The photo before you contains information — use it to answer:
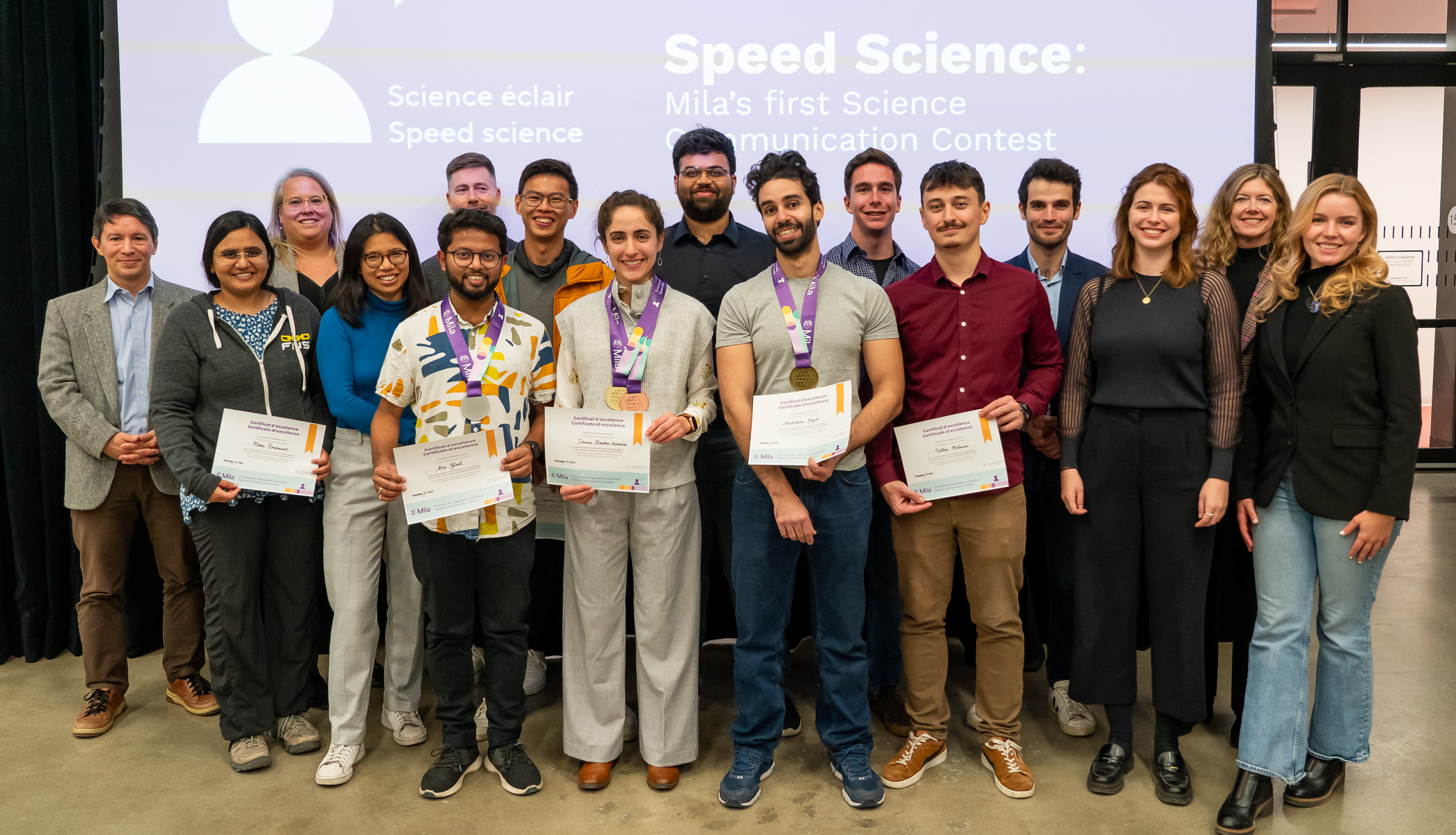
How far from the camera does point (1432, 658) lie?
3.58 meters

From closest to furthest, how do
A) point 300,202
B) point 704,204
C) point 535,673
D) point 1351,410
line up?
point 1351,410 → point 704,204 → point 300,202 → point 535,673

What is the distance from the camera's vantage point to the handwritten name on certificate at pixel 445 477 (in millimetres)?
2377

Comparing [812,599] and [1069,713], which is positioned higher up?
[812,599]

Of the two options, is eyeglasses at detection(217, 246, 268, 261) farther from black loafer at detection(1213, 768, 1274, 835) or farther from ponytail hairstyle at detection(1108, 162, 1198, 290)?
black loafer at detection(1213, 768, 1274, 835)

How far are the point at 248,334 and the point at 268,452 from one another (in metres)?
0.38

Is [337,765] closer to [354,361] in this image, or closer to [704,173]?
[354,361]

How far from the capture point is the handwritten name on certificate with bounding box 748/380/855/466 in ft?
7.47

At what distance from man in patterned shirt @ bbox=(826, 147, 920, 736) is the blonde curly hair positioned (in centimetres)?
110

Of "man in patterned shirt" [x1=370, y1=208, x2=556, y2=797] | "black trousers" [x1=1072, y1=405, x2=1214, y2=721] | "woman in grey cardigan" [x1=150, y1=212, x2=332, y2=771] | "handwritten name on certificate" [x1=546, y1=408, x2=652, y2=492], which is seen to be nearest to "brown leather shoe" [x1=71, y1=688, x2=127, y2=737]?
"woman in grey cardigan" [x1=150, y1=212, x2=332, y2=771]

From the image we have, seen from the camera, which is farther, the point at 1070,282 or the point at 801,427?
the point at 1070,282

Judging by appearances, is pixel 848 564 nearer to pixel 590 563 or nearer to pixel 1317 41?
pixel 590 563

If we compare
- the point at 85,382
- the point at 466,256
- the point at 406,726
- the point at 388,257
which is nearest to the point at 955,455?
the point at 466,256

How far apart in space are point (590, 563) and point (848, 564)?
737 mm

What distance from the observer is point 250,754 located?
276cm
